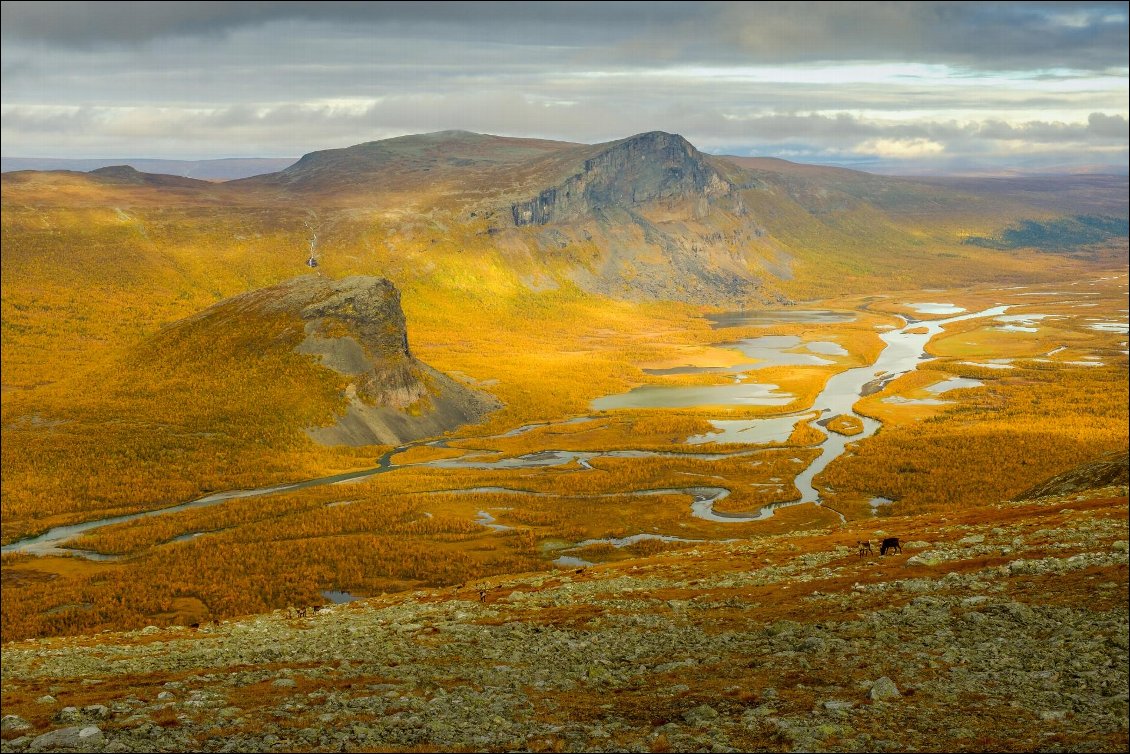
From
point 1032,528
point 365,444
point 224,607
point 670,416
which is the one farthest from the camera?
point 670,416

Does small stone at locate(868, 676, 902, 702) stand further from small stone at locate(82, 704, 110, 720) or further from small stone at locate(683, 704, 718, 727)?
small stone at locate(82, 704, 110, 720)

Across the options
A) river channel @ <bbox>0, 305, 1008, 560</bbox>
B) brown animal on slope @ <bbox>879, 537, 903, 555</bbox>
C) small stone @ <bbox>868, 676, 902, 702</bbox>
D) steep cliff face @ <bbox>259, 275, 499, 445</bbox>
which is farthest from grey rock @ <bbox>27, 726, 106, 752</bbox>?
steep cliff face @ <bbox>259, 275, 499, 445</bbox>

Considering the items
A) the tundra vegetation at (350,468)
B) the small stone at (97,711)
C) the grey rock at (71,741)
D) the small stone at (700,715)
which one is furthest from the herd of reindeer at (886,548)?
the tundra vegetation at (350,468)

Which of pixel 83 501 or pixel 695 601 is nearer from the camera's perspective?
pixel 695 601

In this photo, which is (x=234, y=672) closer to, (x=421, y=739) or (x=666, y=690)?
(x=421, y=739)

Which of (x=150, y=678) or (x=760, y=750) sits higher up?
(x=760, y=750)

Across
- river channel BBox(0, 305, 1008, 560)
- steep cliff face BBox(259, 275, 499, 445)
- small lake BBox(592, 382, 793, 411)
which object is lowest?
river channel BBox(0, 305, 1008, 560)

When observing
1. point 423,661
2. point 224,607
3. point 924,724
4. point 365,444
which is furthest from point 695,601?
point 365,444
